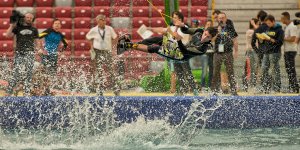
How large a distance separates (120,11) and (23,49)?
7772mm

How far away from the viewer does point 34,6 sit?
66.2ft

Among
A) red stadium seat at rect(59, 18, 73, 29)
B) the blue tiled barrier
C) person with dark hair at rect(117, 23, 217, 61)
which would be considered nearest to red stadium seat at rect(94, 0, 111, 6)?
red stadium seat at rect(59, 18, 73, 29)

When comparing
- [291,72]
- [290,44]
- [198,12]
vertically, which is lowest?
[291,72]

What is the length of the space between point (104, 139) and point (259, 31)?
5.24m

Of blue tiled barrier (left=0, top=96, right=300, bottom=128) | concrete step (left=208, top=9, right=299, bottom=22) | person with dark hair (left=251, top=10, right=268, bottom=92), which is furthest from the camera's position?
concrete step (left=208, top=9, right=299, bottom=22)

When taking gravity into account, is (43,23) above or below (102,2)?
below

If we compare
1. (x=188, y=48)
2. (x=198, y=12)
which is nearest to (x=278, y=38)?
(x=188, y=48)

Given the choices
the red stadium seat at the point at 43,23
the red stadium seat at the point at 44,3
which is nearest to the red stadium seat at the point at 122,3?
the red stadium seat at the point at 43,23

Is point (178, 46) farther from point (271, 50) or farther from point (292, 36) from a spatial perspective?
point (292, 36)

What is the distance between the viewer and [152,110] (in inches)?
420

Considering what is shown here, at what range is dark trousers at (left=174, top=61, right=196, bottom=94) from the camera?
1227cm

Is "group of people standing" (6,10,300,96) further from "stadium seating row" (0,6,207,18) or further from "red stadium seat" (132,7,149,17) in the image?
"red stadium seat" (132,7,149,17)

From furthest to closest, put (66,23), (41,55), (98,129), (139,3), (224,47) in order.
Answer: (139,3)
(66,23)
(224,47)
(41,55)
(98,129)

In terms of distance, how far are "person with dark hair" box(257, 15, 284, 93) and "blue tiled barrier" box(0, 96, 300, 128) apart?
2888 millimetres
